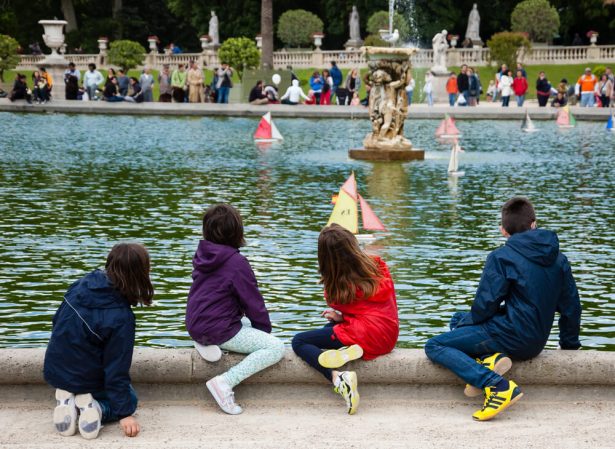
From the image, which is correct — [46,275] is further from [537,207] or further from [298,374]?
[537,207]

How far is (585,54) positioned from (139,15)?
Answer: 1196 inches

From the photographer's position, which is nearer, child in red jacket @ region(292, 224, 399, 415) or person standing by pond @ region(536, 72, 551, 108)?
child in red jacket @ region(292, 224, 399, 415)

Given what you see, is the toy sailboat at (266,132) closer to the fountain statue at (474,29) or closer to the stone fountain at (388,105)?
the stone fountain at (388,105)

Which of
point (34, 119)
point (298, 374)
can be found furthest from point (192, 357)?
point (34, 119)

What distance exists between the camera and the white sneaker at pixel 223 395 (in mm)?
6086

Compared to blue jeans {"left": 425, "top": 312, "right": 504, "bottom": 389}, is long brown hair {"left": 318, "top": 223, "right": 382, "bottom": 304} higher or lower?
higher

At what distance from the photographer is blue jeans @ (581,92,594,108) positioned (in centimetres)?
3847

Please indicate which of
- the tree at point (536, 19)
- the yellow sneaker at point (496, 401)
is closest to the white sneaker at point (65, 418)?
the yellow sneaker at point (496, 401)

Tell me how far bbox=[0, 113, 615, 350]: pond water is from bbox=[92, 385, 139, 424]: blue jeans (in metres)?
2.63

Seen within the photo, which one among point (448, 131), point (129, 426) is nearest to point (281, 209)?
point (129, 426)

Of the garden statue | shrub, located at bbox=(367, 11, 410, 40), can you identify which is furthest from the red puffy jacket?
the garden statue

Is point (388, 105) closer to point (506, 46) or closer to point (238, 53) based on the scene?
point (238, 53)

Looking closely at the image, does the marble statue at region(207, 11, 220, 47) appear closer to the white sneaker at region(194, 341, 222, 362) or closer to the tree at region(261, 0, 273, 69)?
the tree at region(261, 0, 273, 69)

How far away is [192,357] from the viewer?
6.36 m
